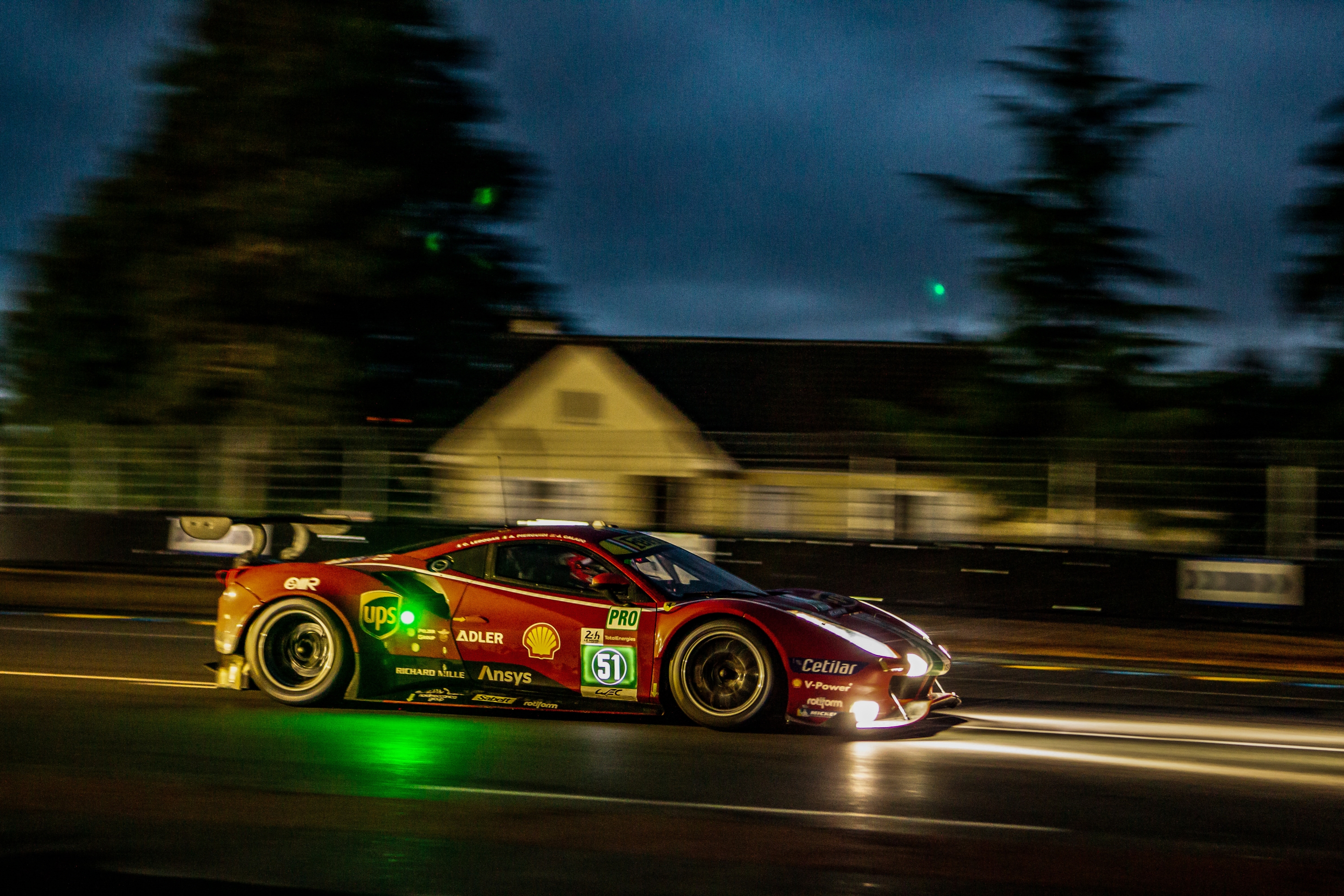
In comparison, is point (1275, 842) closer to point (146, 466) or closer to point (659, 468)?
point (659, 468)

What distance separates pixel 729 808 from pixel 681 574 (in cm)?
260

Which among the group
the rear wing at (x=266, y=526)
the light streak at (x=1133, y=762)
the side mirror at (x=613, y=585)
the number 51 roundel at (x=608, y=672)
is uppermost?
the rear wing at (x=266, y=526)

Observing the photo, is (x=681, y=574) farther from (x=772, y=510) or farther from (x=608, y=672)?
(x=772, y=510)

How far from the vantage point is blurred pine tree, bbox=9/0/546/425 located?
24.5 metres

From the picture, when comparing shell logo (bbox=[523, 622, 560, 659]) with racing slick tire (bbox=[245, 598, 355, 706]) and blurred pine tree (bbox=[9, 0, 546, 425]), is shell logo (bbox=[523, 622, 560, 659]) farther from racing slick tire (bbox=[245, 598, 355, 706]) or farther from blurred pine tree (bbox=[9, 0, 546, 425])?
blurred pine tree (bbox=[9, 0, 546, 425])

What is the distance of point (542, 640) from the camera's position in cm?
793

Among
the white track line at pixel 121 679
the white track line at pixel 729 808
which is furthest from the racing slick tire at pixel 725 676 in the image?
the white track line at pixel 121 679

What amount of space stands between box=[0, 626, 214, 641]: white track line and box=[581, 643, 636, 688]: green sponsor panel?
5.70 metres

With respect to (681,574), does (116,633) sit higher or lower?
lower

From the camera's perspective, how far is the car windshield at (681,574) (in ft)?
26.5

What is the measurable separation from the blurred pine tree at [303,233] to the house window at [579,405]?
260cm

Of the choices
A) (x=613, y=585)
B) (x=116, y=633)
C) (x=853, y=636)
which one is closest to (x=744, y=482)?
(x=116, y=633)

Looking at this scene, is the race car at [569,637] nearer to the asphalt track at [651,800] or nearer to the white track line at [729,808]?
the asphalt track at [651,800]

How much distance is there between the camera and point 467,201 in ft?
92.9
